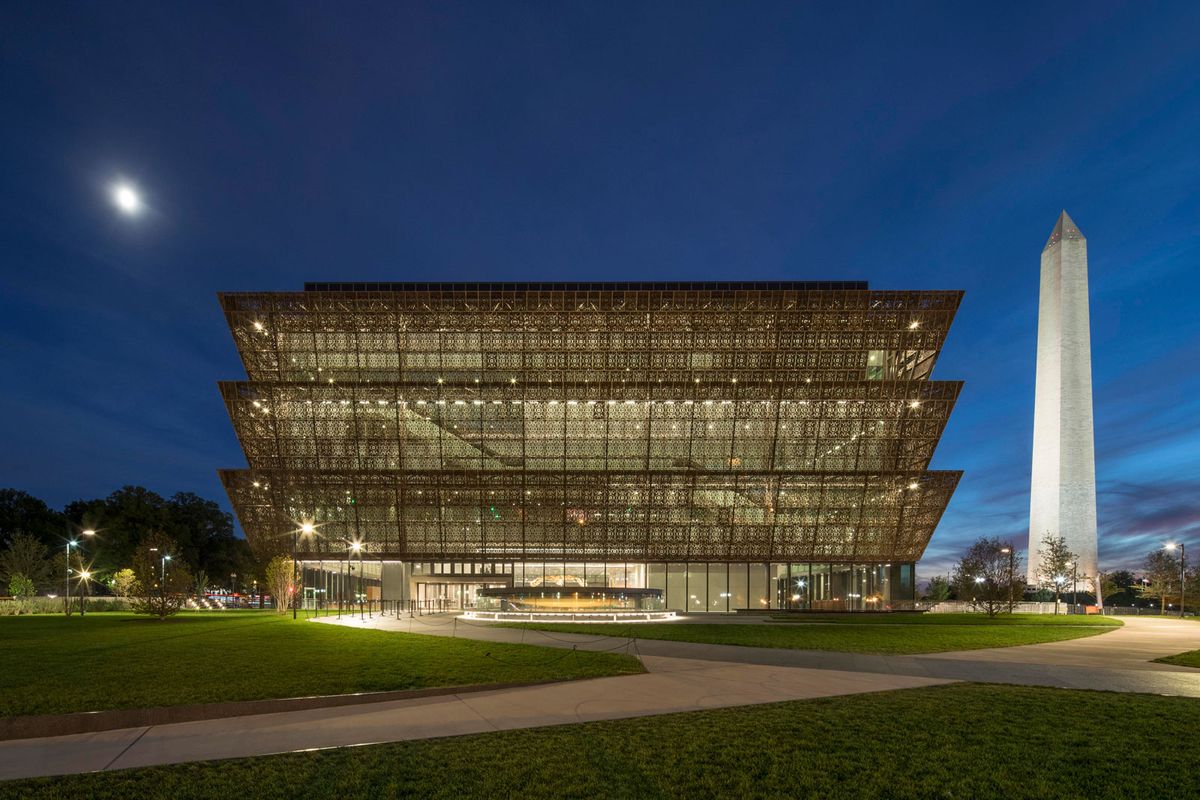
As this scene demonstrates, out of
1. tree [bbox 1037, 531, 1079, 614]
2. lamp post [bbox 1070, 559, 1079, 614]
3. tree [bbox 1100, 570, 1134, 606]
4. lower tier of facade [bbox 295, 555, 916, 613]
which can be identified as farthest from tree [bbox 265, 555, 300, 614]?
tree [bbox 1100, 570, 1134, 606]

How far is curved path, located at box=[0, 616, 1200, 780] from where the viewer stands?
9914 millimetres

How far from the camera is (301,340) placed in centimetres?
6500

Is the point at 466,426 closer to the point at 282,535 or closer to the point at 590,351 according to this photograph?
the point at 590,351

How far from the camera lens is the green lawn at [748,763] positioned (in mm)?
8109

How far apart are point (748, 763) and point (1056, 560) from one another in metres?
83.1

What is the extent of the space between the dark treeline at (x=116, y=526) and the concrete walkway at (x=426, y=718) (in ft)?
264

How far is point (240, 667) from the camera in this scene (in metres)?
17.1

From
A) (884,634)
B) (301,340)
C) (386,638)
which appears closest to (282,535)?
(301,340)

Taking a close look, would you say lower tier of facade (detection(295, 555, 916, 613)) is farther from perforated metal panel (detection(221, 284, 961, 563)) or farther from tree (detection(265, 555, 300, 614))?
tree (detection(265, 555, 300, 614))

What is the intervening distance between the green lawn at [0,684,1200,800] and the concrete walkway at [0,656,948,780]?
2.33ft

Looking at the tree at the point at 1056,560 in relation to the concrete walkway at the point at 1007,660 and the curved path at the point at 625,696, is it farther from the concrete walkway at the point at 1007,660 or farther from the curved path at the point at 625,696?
the curved path at the point at 625,696

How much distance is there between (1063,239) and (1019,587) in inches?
1818

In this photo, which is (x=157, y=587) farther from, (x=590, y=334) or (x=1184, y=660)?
(x=1184, y=660)

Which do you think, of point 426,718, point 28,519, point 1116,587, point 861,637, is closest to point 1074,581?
point 1116,587
